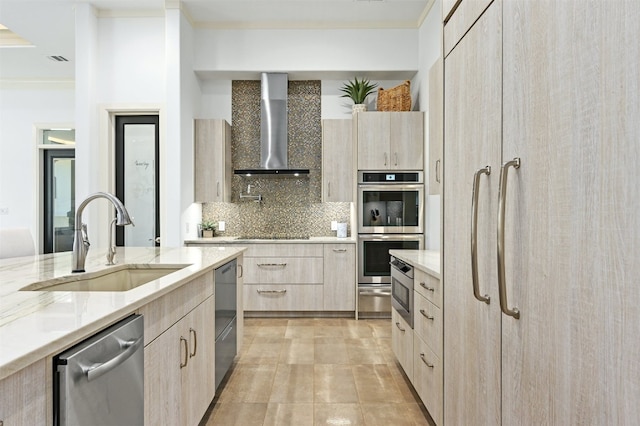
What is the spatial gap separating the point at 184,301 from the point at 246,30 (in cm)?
383

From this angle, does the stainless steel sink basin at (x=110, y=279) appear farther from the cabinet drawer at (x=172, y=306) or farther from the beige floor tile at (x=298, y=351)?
the beige floor tile at (x=298, y=351)

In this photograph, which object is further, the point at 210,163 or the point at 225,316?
the point at 210,163

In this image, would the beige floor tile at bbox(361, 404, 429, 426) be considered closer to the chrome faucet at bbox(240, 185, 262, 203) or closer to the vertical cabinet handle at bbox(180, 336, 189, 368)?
the vertical cabinet handle at bbox(180, 336, 189, 368)

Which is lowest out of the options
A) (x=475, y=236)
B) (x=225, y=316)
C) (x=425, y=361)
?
(x=425, y=361)

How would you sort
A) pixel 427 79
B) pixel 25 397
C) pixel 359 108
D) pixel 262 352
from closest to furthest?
pixel 25 397, pixel 262 352, pixel 427 79, pixel 359 108

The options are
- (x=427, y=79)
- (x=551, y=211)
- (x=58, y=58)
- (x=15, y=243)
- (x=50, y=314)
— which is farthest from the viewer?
(x=58, y=58)

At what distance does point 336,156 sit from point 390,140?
65 cm

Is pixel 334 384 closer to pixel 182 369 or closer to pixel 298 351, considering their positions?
pixel 298 351

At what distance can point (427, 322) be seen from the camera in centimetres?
225

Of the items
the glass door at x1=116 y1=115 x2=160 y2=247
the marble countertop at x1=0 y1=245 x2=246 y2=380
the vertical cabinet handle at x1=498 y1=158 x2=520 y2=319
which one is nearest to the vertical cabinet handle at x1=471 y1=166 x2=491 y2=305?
the vertical cabinet handle at x1=498 y1=158 x2=520 y2=319

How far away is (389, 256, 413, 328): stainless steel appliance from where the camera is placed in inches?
103

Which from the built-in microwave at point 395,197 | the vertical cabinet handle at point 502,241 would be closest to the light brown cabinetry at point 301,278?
the built-in microwave at point 395,197

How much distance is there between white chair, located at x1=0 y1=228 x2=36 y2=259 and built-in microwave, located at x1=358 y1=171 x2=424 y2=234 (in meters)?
3.01

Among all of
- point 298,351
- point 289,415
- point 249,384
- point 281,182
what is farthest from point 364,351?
point 281,182
